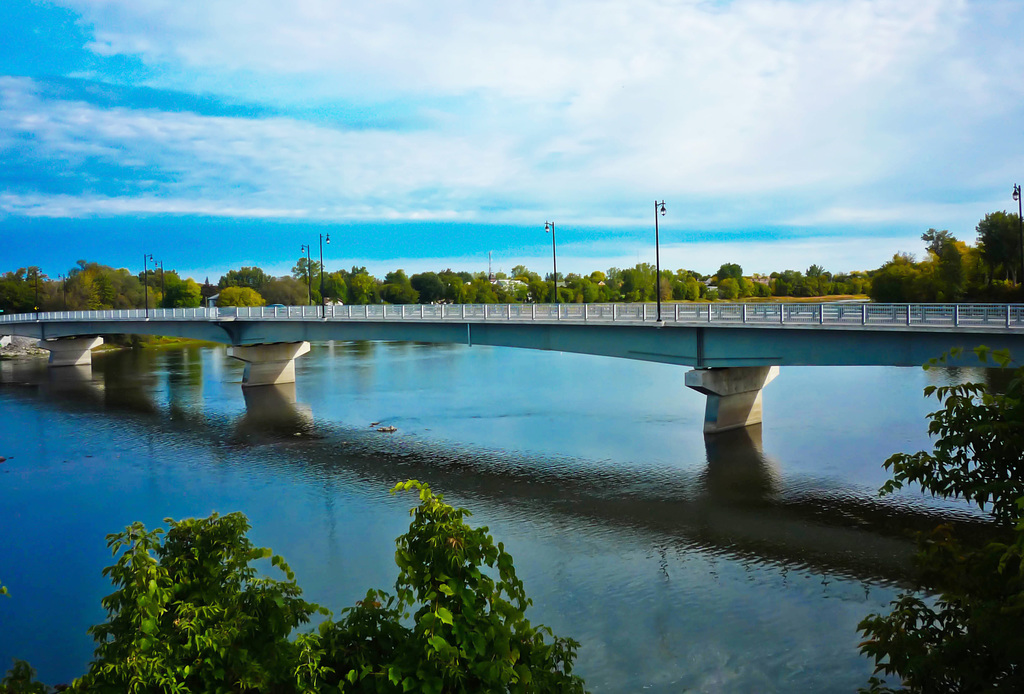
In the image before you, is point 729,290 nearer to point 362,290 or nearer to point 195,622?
point 362,290

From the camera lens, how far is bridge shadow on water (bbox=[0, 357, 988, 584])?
20219mm

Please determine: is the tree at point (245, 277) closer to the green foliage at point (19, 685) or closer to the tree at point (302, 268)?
the tree at point (302, 268)

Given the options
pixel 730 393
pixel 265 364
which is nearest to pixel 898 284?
pixel 730 393

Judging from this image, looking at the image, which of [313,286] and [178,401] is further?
[313,286]

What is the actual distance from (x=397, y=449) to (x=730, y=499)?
14.5 metres

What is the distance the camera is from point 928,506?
75.5 feet

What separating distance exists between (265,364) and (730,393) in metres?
33.8

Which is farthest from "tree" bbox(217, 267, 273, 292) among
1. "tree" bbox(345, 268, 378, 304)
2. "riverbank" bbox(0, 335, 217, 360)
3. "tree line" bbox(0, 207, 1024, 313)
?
"riverbank" bbox(0, 335, 217, 360)

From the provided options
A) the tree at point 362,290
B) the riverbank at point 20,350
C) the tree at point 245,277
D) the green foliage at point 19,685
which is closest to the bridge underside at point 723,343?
the green foliage at point 19,685

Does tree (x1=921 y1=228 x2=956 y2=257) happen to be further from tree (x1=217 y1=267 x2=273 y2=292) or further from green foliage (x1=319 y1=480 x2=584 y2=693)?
tree (x1=217 y1=267 x2=273 y2=292)

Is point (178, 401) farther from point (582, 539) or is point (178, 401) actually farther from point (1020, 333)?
point (1020, 333)

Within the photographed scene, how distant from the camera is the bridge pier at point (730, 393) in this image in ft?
107

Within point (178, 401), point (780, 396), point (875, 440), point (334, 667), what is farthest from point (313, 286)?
point (334, 667)

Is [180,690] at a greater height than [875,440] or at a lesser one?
greater
